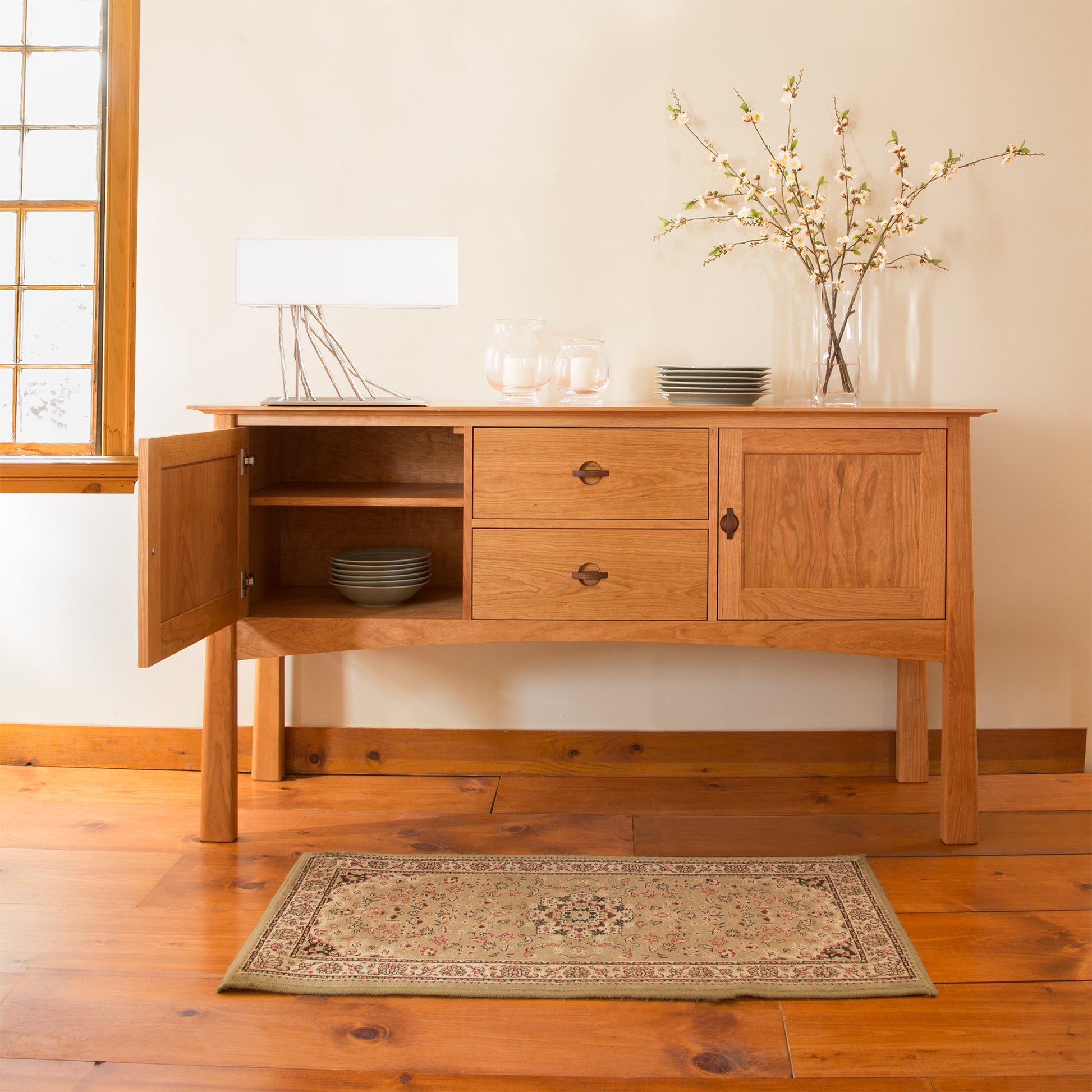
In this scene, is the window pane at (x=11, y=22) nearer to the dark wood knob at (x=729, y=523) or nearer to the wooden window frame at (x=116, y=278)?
the wooden window frame at (x=116, y=278)

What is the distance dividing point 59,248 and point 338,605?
130 centimetres

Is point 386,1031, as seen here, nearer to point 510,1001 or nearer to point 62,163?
point 510,1001

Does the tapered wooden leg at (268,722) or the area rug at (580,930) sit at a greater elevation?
the tapered wooden leg at (268,722)

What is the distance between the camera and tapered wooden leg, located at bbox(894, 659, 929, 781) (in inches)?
101

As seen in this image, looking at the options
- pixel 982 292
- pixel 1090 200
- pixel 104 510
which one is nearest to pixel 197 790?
pixel 104 510

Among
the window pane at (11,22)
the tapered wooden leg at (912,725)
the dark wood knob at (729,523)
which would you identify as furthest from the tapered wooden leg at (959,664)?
the window pane at (11,22)

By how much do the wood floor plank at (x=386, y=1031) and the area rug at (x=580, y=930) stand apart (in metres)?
0.03

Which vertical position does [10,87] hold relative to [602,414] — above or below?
above

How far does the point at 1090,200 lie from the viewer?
252 cm

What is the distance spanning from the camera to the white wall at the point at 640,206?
250cm

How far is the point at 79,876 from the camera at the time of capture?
6.70 feet

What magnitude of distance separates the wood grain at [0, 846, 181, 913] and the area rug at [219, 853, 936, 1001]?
1.00ft

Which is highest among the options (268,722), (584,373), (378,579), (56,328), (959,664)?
(56,328)

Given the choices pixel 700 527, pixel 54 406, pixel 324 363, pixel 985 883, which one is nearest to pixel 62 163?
pixel 54 406
